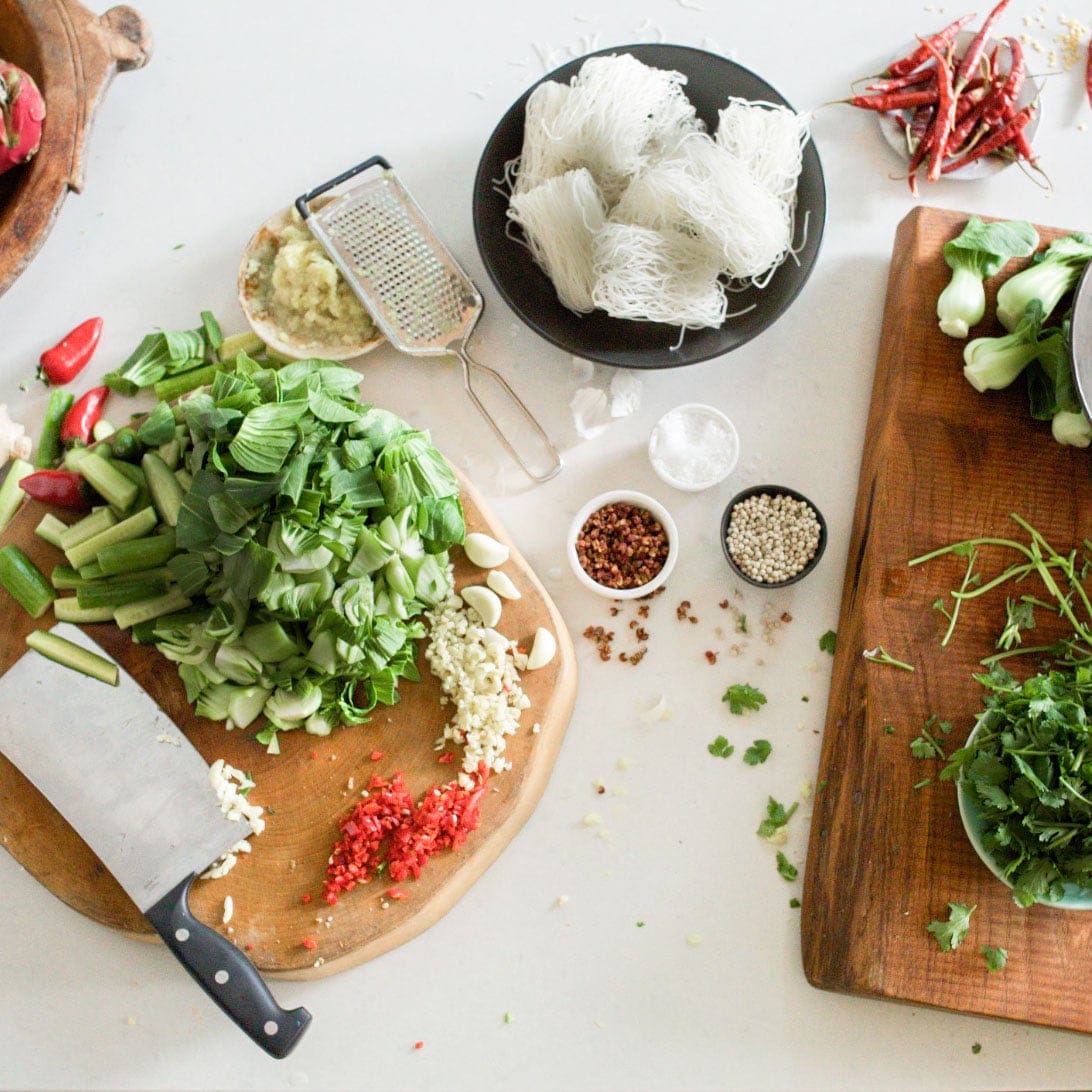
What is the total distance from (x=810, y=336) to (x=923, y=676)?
27.2 inches

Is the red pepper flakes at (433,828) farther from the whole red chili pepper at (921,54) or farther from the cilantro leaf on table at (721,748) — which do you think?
the whole red chili pepper at (921,54)

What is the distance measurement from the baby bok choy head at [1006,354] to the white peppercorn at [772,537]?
372 millimetres

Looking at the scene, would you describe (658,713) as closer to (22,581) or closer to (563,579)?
(563,579)

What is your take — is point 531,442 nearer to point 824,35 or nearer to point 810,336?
point 810,336

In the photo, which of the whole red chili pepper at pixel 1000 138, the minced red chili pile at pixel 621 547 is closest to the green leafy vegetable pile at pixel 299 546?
the minced red chili pile at pixel 621 547

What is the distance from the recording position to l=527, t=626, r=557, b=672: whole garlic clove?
179cm

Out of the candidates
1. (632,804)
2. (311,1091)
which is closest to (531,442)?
(632,804)

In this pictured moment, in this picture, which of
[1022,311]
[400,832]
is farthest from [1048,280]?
[400,832]

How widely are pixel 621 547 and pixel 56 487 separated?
3.32 ft

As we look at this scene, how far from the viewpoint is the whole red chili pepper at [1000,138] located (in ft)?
6.37

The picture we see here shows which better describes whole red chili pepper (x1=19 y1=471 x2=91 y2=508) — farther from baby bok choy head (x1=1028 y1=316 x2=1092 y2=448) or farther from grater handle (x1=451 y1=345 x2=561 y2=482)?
baby bok choy head (x1=1028 y1=316 x2=1092 y2=448)

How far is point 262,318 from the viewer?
6.31ft

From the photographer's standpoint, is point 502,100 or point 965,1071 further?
point 502,100

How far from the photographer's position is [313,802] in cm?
180
